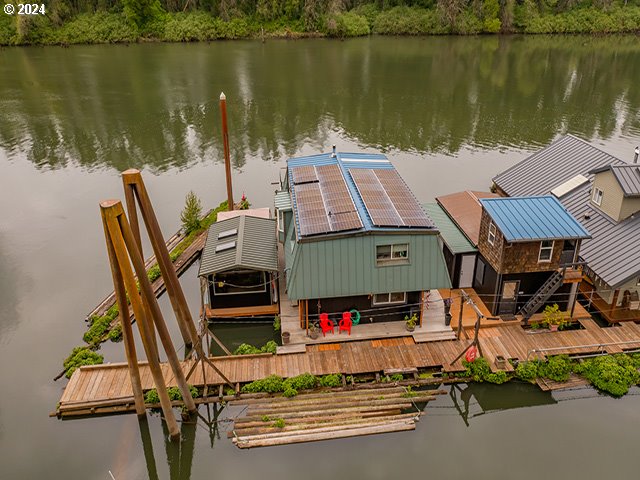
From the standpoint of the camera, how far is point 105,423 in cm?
2247

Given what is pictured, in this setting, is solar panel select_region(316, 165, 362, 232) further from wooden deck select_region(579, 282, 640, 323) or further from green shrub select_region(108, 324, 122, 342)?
wooden deck select_region(579, 282, 640, 323)

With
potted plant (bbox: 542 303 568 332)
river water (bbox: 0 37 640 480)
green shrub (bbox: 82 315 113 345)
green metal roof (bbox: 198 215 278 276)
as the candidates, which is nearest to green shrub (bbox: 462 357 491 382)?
river water (bbox: 0 37 640 480)

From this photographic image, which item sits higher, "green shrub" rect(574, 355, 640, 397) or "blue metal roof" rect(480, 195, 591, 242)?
"blue metal roof" rect(480, 195, 591, 242)

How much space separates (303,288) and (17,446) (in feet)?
45.3

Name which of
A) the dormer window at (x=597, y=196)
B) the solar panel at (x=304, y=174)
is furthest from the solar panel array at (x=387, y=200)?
the dormer window at (x=597, y=196)

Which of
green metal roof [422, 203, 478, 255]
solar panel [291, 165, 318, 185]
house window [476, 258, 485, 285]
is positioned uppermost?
solar panel [291, 165, 318, 185]

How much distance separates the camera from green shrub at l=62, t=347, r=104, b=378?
24734 millimetres

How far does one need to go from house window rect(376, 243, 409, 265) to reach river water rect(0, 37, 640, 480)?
675 centimetres

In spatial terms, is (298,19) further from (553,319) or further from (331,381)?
(331,381)

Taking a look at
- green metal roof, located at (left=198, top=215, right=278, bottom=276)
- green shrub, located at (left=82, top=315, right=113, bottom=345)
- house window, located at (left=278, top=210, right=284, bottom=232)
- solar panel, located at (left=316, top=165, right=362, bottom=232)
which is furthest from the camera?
house window, located at (left=278, top=210, right=284, bottom=232)

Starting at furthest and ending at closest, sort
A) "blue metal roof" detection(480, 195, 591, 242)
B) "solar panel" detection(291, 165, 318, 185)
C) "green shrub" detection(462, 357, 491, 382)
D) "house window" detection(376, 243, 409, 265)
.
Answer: "solar panel" detection(291, 165, 318, 185) → "house window" detection(376, 243, 409, 265) → "blue metal roof" detection(480, 195, 591, 242) → "green shrub" detection(462, 357, 491, 382)

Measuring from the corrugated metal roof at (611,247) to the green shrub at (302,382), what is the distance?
51.1 feet

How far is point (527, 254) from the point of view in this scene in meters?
25.8

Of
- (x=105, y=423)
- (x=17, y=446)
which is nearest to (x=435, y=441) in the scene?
(x=105, y=423)
